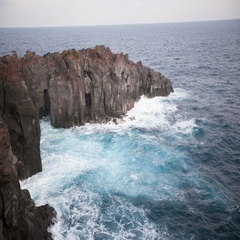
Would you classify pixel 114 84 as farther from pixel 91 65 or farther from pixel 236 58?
pixel 236 58

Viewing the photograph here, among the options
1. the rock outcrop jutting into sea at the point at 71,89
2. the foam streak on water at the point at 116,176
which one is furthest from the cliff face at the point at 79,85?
the foam streak on water at the point at 116,176

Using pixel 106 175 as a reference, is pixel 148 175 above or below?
below

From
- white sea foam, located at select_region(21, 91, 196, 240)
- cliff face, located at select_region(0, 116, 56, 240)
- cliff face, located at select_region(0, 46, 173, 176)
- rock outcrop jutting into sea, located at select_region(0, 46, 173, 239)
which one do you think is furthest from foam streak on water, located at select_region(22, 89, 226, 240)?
cliff face, located at select_region(0, 116, 56, 240)

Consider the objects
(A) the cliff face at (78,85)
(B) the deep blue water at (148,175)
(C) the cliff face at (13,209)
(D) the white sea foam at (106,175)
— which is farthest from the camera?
(A) the cliff face at (78,85)

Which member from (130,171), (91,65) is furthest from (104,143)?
(91,65)

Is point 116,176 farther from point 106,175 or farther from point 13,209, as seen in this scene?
point 13,209

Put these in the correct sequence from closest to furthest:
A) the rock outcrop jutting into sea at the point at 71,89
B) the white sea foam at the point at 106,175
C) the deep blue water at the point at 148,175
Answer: the white sea foam at the point at 106,175 → the deep blue water at the point at 148,175 → the rock outcrop jutting into sea at the point at 71,89

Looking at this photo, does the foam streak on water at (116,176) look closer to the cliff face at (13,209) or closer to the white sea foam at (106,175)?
the white sea foam at (106,175)

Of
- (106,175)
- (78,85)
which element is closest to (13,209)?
(106,175)
